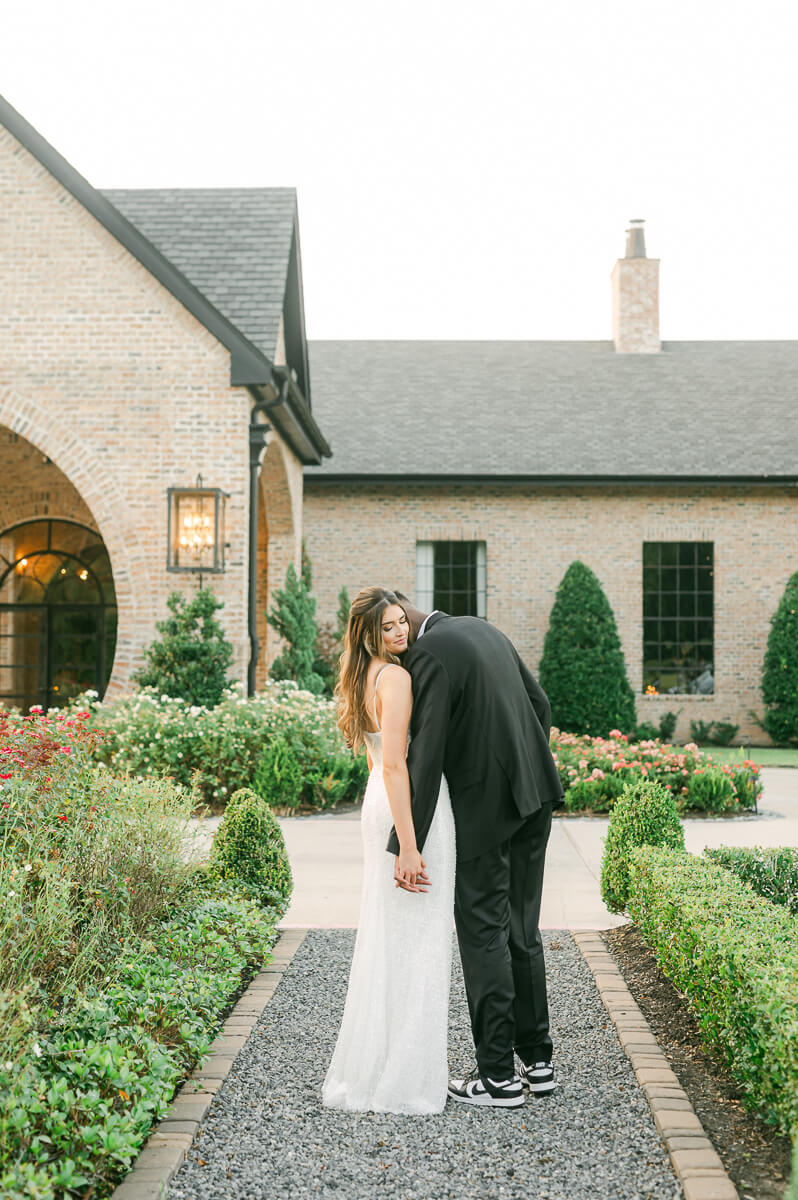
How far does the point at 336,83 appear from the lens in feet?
25.3

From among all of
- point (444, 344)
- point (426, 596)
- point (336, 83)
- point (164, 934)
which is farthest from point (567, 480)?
point (164, 934)

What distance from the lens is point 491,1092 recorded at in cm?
344

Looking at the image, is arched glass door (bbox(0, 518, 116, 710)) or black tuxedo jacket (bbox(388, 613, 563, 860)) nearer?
black tuxedo jacket (bbox(388, 613, 563, 860))

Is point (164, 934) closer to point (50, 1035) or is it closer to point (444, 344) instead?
point (50, 1035)

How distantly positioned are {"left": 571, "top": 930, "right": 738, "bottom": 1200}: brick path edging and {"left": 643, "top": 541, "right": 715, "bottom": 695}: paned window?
13.3 meters

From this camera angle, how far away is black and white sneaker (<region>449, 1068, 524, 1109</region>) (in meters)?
3.42

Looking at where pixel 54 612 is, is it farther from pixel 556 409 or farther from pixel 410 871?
pixel 410 871

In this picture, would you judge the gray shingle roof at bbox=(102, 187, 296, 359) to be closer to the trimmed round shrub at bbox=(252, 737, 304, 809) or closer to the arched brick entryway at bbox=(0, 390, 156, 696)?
the arched brick entryway at bbox=(0, 390, 156, 696)

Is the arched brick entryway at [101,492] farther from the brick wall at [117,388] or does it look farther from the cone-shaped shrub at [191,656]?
the cone-shaped shrub at [191,656]

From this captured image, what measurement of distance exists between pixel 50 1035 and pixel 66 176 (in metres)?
10.6

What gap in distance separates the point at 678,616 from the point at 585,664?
2383 millimetres

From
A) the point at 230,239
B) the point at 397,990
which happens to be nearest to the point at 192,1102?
the point at 397,990

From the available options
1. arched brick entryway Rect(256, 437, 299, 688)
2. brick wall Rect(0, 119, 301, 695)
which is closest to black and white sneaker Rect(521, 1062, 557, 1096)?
brick wall Rect(0, 119, 301, 695)

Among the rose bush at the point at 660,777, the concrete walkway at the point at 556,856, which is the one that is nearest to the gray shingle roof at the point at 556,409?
the rose bush at the point at 660,777
